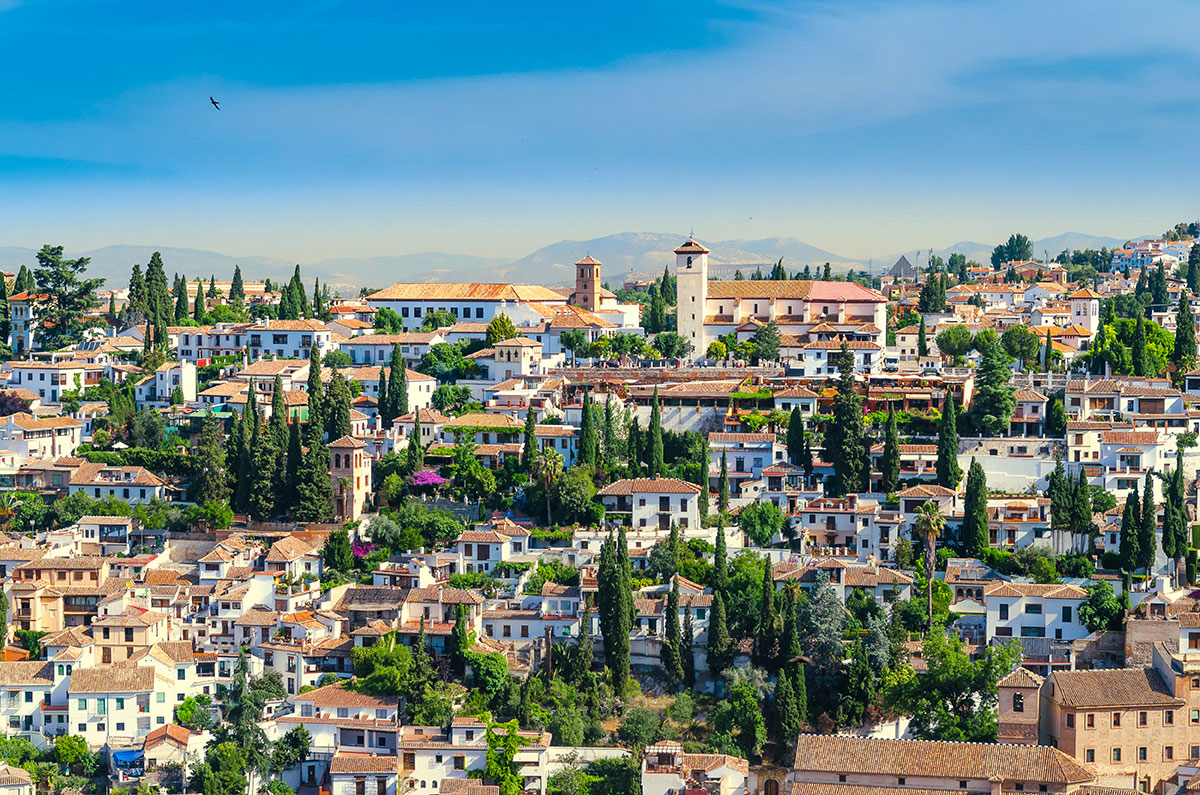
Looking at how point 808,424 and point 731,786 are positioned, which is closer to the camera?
point 731,786

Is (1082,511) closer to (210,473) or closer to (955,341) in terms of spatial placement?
(955,341)

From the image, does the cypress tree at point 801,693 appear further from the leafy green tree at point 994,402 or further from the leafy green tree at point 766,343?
the leafy green tree at point 766,343

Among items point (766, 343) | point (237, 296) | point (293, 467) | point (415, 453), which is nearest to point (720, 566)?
point (415, 453)

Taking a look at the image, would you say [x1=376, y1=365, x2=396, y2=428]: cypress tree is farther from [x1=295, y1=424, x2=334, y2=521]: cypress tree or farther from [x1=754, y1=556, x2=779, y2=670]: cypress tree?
[x1=754, y1=556, x2=779, y2=670]: cypress tree

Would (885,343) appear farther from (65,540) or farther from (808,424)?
(65,540)

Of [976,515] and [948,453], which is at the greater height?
[948,453]

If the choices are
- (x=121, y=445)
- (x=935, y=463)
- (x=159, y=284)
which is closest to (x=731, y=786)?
(x=935, y=463)
